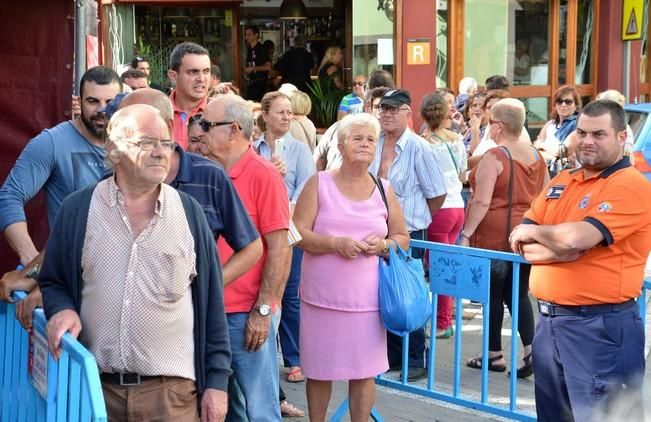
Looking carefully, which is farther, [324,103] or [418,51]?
[418,51]

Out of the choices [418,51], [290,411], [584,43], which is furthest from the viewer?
[584,43]

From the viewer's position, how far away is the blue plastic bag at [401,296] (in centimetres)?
533

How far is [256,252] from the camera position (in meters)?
4.21

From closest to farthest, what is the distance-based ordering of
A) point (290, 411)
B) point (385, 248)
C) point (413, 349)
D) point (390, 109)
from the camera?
1. point (385, 248)
2. point (290, 411)
3. point (413, 349)
4. point (390, 109)

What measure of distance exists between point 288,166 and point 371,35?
8357 millimetres

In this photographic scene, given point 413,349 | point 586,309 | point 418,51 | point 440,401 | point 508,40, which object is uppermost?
point 508,40

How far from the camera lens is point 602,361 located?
4695 millimetres

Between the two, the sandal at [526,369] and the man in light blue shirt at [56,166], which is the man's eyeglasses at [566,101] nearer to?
the sandal at [526,369]

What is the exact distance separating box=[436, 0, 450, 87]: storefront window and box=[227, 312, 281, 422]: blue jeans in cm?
1172

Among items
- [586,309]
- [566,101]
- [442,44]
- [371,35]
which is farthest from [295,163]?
[442,44]

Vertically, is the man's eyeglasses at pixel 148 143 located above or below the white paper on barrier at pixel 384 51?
below

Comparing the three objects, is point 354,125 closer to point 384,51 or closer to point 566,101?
point 566,101

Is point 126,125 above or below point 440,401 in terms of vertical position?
above

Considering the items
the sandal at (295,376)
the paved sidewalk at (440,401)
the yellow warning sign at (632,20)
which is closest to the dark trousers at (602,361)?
the paved sidewalk at (440,401)
